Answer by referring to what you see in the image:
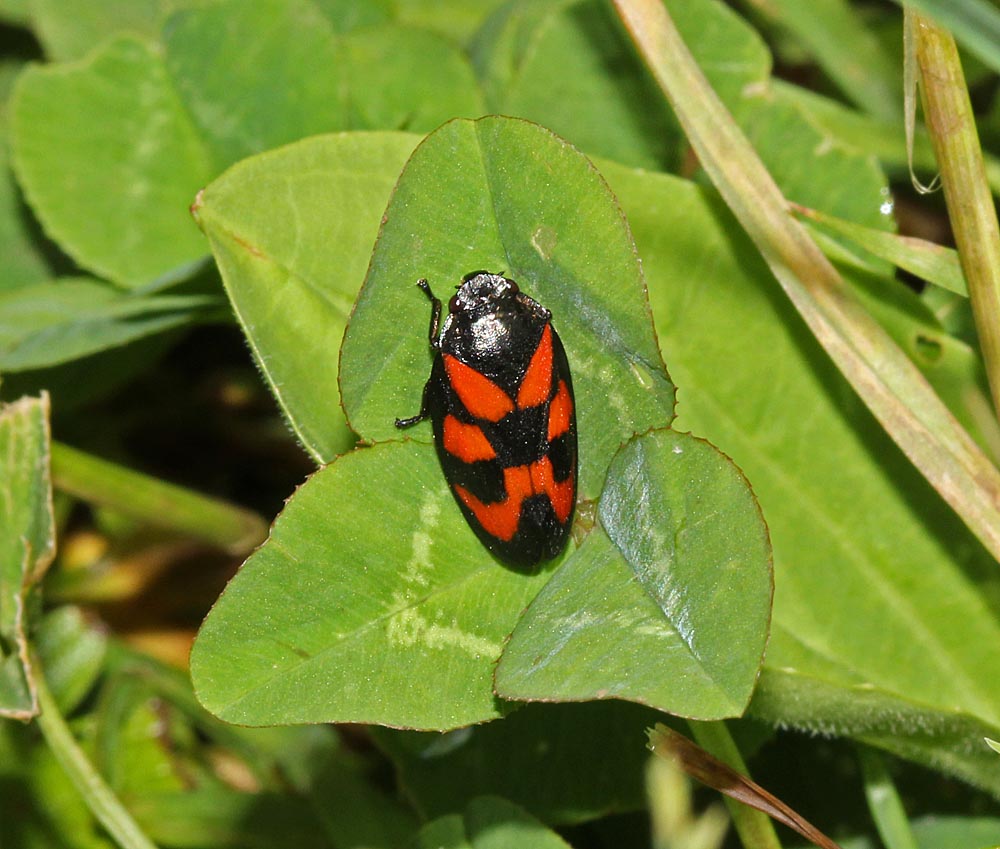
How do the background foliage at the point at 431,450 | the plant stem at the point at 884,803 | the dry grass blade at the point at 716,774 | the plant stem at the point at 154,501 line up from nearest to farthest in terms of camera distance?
1. the background foliage at the point at 431,450
2. the dry grass blade at the point at 716,774
3. the plant stem at the point at 884,803
4. the plant stem at the point at 154,501

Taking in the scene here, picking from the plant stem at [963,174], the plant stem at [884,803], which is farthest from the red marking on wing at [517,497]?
the plant stem at [884,803]

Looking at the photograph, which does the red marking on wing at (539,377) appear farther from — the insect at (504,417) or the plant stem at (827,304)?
the plant stem at (827,304)

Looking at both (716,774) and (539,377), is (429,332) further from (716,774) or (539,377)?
(716,774)

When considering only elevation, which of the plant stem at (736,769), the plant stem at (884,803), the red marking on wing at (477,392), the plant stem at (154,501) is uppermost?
the red marking on wing at (477,392)

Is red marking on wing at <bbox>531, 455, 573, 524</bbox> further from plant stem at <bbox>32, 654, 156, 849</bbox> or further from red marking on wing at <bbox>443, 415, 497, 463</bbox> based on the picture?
plant stem at <bbox>32, 654, 156, 849</bbox>

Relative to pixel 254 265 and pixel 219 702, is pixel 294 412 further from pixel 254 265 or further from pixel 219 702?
pixel 219 702

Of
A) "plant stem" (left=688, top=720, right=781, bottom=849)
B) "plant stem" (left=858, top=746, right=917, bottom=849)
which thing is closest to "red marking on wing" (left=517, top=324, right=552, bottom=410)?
"plant stem" (left=688, top=720, right=781, bottom=849)

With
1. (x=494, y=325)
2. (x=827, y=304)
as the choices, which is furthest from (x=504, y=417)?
(x=827, y=304)
